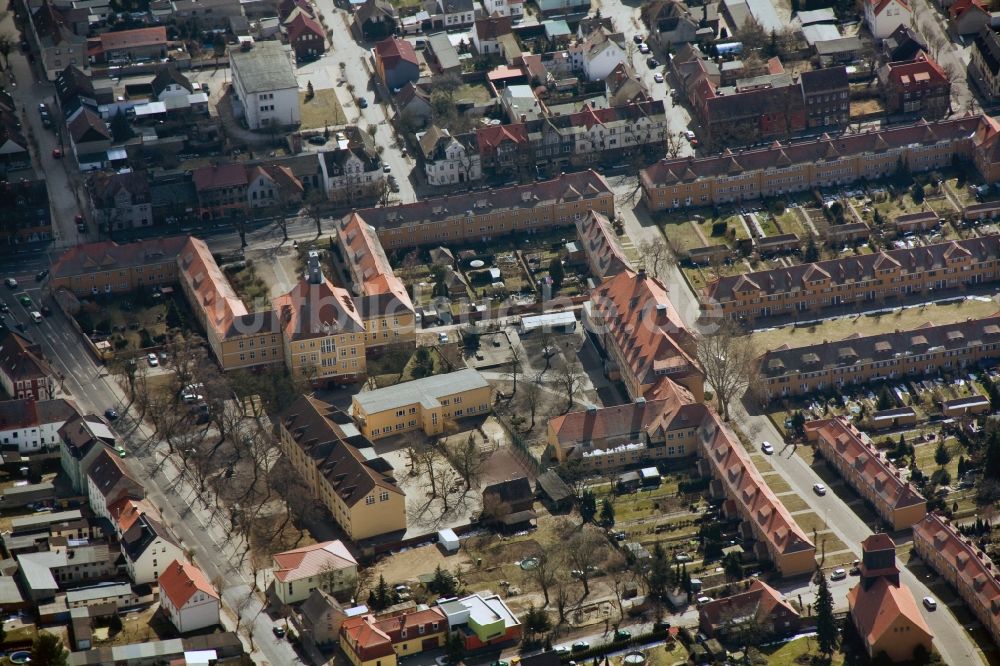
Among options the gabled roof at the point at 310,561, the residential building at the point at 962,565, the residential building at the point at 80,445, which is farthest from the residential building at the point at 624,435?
the residential building at the point at 80,445

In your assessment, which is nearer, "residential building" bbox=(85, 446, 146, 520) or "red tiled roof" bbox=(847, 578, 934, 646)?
"red tiled roof" bbox=(847, 578, 934, 646)

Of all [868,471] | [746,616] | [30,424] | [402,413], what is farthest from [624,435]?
[30,424]

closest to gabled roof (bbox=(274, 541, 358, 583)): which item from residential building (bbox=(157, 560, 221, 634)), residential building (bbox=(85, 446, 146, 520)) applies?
residential building (bbox=(157, 560, 221, 634))

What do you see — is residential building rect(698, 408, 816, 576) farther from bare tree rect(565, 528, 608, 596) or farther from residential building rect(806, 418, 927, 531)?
bare tree rect(565, 528, 608, 596)

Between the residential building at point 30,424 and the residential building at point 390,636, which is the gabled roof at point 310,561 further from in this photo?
the residential building at point 30,424

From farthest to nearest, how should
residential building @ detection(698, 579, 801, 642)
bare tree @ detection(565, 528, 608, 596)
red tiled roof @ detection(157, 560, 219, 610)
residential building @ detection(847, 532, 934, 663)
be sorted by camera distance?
1. bare tree @ detection(565, 528, 608, 596)
2. red tiled roof @ detection(157, 560, 219, 610)
3. residential building @ detection(698, 579, 801, 642)
4. residential building @ detection(847, 532, 934, 663)

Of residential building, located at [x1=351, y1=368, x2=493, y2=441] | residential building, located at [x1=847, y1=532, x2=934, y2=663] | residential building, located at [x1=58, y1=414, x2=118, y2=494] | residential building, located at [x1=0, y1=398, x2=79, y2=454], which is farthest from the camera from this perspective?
residential building, located at [x1=351, y1=368, x2=493, y2=441]

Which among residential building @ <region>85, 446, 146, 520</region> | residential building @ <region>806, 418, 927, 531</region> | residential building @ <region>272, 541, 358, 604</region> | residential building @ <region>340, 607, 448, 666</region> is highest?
residential building @ <region>85, 446, 146, 520</region>
